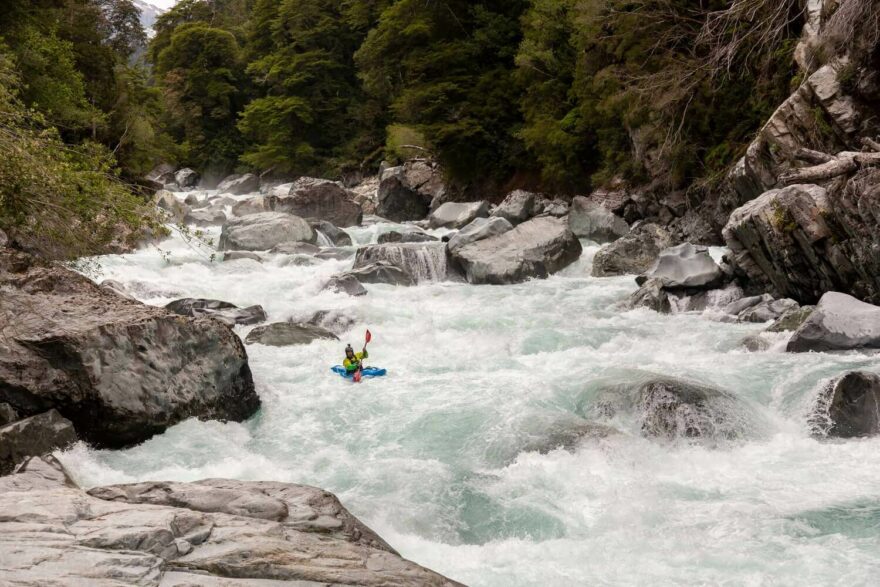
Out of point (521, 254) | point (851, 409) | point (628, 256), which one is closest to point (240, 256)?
point (521, 254)

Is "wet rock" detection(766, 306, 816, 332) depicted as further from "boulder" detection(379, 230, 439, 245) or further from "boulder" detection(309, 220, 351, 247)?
"boulder" detection(309, 220, 351, 247)

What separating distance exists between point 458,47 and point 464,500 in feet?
70.7

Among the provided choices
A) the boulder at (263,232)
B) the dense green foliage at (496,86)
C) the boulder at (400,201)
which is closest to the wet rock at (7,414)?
the dense green foliage at (496,86)

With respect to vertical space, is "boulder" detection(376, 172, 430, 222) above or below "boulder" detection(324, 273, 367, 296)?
above

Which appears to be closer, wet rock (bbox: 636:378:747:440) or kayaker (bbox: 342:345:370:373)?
wet rock (bbox: 636:378:747:440)

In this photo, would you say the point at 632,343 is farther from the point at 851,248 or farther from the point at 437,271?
the point at 437,271

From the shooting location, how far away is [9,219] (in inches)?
267

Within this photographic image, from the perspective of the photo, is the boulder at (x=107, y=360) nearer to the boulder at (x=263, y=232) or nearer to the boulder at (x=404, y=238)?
the boulder at (x=263, y=232)

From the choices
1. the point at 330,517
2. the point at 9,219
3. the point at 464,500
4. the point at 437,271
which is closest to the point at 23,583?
the point at 330,517

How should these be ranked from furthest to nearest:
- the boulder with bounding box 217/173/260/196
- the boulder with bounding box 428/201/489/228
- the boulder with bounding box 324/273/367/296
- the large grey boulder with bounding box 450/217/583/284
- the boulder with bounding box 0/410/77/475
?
the boulder with bounding box 217/173/260/196 → the boulder with bounding box 428/201/489/228 → the large grey boulder with bounding box 450/217/583/284 → the boulder with bounding box 324/273/367/296 → the boulder with bounding box 0/410/77/475

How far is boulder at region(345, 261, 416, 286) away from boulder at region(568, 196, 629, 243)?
518cm

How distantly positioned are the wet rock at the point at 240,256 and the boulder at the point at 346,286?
2.96 meters

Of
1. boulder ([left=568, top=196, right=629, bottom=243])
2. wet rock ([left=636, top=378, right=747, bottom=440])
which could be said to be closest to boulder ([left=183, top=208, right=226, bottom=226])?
boulder ([left=568, top=196, right=629, bottom=243])

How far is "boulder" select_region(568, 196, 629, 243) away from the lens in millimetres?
17953
